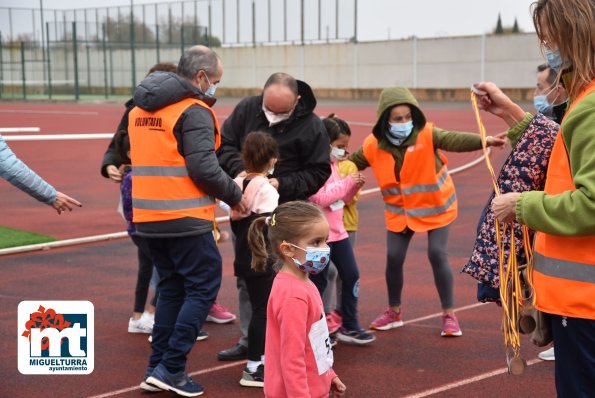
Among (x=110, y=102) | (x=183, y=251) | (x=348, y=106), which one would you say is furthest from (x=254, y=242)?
(x=110, y=102)

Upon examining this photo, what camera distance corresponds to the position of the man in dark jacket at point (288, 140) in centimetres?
584

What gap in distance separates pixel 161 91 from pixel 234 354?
2004 millimetres

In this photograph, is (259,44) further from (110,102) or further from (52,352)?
(52,352)

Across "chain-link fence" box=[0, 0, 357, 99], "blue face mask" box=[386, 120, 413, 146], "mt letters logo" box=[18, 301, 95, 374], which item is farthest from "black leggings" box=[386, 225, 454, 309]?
"chain-link fence" box=[0, 0, 357, 99]

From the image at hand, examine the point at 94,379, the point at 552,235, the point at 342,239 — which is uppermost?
the point at 552,235

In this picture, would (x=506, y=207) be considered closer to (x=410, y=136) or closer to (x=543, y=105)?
(x=543, y=105)

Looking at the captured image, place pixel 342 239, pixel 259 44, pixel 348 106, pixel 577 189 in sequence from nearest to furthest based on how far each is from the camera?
pixel 577 189
pixel 342 239
pixel 348 106
pixel 259 44

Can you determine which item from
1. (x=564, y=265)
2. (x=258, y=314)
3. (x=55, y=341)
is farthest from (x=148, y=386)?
(x=564, y=265)

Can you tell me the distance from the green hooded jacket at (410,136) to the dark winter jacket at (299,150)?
2.38ft

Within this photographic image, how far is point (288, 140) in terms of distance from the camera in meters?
5.95

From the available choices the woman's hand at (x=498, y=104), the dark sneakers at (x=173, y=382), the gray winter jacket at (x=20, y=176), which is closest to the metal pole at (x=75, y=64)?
the gray winter jacket at (x=20, y=176)

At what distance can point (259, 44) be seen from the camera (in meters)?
50.9

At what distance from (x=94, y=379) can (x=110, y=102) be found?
38.0m

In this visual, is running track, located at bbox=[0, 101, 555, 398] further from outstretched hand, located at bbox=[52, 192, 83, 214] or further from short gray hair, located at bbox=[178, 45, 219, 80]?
short gray hair, located at bbox=[178, 45, 219, 80]
